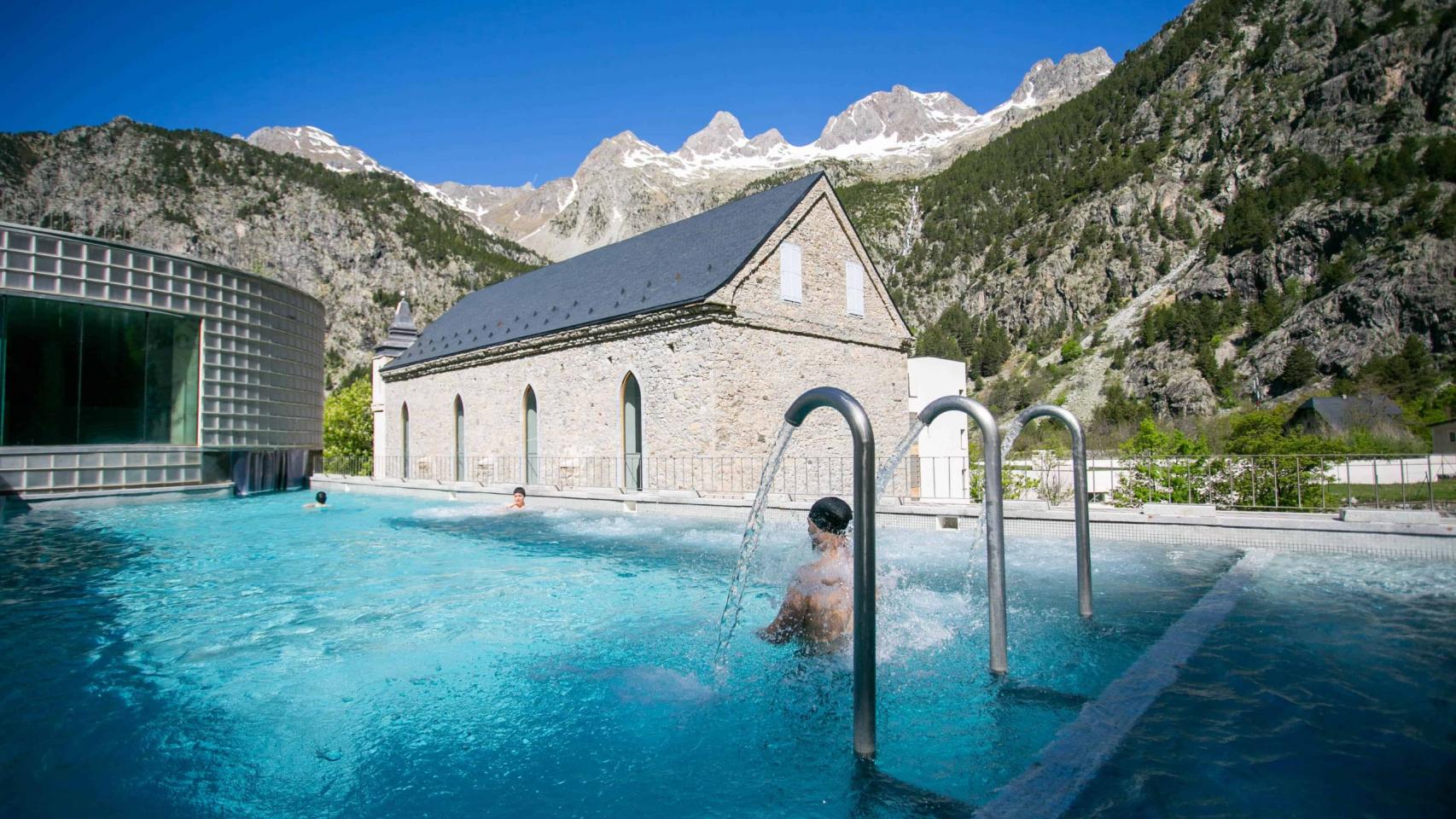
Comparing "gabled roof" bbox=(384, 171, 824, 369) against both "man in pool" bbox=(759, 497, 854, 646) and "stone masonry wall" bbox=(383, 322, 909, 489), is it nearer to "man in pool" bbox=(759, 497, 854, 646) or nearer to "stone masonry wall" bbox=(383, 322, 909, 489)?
"stone masonry wall" bbox=(383, 322, 909, 489)

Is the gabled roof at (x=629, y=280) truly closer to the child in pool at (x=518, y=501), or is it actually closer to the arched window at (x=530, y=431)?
the arched window at (x=530, y=431)

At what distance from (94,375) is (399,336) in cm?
1510

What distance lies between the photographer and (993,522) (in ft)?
16.9

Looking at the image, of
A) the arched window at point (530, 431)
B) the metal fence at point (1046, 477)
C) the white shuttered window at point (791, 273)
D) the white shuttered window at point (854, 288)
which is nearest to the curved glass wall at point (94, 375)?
the metal fence at point (1046, 477)

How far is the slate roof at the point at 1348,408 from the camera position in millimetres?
48469

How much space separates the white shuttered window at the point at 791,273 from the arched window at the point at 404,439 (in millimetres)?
18588

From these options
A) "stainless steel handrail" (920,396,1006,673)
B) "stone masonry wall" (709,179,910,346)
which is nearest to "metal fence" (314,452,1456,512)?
"stone masonry wall" (709,179,910,346)

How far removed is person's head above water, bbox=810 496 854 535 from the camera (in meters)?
5.50

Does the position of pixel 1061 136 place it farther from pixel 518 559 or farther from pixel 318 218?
pixel 518 559

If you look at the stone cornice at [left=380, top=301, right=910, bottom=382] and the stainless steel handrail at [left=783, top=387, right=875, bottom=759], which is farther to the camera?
the stone cornice at [left=380, top=301, right=910, bottom=382]

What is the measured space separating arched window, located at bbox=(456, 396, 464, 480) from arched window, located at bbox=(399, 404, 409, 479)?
4193 mm

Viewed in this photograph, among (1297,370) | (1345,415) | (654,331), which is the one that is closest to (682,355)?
(654,331)

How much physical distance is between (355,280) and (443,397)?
9784cm

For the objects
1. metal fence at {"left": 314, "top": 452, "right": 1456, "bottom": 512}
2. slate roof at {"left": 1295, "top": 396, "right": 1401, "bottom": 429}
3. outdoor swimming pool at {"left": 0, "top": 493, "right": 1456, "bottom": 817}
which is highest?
slate roof at {"left": 1295, "top": 396, "right": 1401, "bottom": 429}
